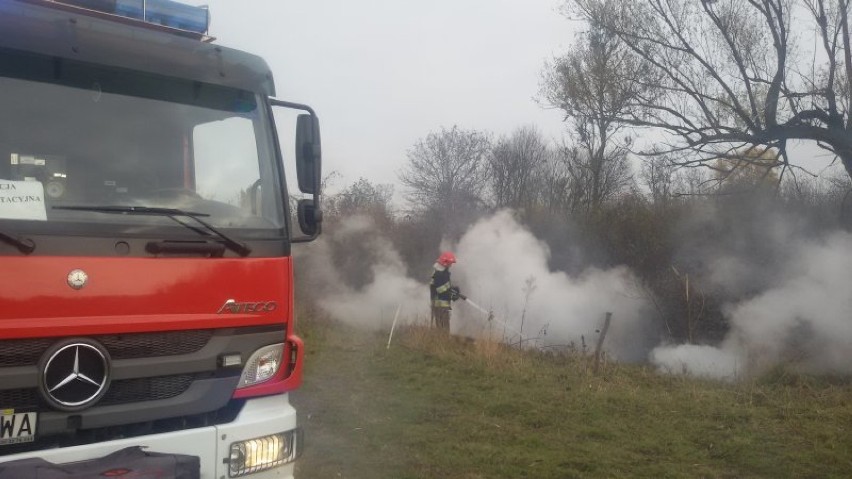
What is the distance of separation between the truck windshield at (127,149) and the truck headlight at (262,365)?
676mm

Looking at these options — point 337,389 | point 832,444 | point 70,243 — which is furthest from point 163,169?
point 832,444

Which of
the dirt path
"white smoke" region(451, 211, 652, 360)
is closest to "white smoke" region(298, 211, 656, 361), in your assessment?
"white smoke" region(451, 211, 652, 360)

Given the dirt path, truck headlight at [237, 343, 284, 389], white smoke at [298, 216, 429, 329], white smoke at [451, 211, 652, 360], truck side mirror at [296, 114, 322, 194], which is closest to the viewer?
truck headlight at [237, 343, 284, 389]

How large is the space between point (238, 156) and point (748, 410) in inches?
256

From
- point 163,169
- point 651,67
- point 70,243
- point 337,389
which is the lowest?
point 337,389

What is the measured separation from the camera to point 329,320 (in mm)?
17094

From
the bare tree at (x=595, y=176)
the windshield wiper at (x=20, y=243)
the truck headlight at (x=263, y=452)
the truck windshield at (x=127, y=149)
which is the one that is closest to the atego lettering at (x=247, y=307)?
the truck windshield at (x=127, y=149)

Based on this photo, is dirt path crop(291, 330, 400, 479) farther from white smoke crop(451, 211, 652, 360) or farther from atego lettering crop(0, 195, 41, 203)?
white smoke crop(451, 211, 652, 360)

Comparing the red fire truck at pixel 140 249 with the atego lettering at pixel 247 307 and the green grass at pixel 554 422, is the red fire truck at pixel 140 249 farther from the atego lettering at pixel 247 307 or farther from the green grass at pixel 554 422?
the green grass at pixel 554 422

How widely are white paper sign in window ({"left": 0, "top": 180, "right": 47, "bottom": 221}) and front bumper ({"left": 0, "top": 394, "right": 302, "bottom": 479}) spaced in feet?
3.60

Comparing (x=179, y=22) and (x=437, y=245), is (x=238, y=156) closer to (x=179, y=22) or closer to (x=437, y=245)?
(x=179, y=22)

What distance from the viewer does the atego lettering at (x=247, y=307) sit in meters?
3.85

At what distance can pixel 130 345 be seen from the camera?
11.7ft

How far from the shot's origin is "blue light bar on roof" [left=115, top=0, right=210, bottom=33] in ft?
13.9
